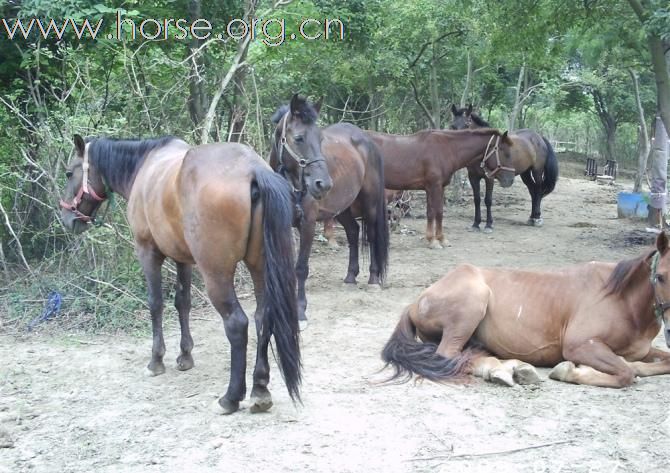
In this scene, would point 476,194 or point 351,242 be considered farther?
point 476,194

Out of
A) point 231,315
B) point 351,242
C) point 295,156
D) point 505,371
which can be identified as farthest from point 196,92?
point 505,371

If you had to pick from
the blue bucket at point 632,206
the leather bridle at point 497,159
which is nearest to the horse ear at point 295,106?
the leather bridle at point 497,159

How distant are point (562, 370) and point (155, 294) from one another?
297cm

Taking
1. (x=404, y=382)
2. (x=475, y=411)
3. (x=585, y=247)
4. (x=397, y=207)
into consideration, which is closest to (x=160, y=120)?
(x=404, y=382)

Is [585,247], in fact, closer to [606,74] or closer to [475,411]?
[475,411]

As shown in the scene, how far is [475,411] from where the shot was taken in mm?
4133

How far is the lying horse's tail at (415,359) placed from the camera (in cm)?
467

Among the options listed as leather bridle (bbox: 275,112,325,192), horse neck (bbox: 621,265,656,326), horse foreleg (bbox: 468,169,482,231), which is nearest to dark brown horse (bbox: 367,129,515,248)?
horse foreleg (bbox: 468,169,482,231)

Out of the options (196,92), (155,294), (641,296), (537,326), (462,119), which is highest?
(196,92)

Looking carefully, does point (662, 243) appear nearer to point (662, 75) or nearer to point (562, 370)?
point (562, 370)

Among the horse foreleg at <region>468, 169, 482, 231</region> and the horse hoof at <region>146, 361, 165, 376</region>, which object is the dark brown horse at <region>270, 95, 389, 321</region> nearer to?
the horse hoof at <region>146, 361, 165, 376</region>

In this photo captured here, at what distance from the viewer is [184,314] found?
5.23 meters

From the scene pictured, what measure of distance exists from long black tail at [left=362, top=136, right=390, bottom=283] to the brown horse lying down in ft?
9.13

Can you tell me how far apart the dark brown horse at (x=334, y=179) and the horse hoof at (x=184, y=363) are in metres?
1.48
